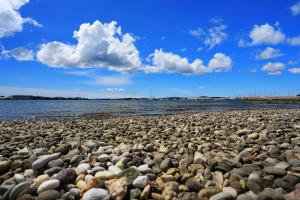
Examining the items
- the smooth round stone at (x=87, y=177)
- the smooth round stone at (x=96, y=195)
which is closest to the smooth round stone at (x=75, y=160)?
the smooth round stone at (x=87, y=177)

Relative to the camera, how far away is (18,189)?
4.33m

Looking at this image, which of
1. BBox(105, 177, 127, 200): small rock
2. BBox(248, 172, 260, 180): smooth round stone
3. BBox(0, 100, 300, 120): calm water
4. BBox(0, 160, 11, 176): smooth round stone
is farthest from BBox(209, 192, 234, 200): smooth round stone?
BBox(0, 100, 300, 120): calm water

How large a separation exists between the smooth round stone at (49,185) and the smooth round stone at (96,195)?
623 millimetres

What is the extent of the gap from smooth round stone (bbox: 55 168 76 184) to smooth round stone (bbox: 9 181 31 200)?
48cm

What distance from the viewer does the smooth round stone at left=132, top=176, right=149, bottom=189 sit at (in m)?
4.50

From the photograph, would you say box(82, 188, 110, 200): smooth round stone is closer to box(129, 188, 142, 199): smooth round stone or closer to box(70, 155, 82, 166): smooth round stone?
box(129, 188, 142, 199): smooth round stone

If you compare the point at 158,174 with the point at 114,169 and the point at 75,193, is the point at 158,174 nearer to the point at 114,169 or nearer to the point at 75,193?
the point at 114,169

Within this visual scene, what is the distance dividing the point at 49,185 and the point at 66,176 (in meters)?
0.38

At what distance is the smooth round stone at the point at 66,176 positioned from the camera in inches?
185

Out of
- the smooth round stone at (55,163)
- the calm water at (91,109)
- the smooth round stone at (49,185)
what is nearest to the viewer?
the smooth round stone at (49,185)

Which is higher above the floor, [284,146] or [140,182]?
[284,146]

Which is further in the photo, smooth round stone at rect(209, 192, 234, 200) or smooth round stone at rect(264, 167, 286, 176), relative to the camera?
smooth round stone at rect(264, 167, 286, 176)

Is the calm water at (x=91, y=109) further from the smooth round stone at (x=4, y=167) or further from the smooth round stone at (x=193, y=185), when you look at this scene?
the smooth round stone at (x=193, y=185)

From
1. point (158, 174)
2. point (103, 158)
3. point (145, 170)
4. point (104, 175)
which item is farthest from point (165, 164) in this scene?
point (103, 158)
